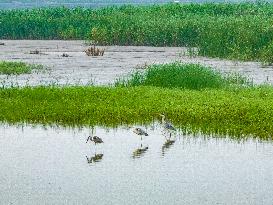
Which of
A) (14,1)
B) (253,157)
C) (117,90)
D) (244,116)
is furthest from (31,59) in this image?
(14,1)

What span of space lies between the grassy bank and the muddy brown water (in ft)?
2.79

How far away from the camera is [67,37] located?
42.9m

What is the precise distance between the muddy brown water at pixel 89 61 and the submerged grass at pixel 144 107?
2735 millimetres

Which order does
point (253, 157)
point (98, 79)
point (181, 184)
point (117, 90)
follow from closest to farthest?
point (181, 184) → point (253, 157) → point (117, 90) → point (98, 79)

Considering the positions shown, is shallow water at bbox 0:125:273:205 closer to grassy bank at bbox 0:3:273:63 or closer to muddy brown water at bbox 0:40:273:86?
muddy brown water at bbox 0:40:273:86

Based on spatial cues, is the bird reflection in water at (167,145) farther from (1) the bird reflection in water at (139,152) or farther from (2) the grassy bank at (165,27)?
(2) the grassy bank at (165,27)

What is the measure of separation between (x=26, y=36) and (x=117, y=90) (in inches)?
950

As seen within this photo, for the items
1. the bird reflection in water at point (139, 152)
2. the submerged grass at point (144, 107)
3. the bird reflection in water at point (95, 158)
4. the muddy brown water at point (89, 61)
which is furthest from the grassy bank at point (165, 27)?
the bird reflection in water at point (95, 158)

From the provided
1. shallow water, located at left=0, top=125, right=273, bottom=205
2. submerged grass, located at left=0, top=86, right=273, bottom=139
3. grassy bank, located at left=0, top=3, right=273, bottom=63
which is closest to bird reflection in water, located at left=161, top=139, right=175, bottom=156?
shallow water, located at left=0, top=125, right=273, bottom=205

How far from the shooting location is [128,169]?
1345cm

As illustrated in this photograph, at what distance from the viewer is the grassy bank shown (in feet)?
101

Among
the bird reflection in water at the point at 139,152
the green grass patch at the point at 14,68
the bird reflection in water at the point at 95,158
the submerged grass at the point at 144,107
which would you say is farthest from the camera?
the green grass patch at the point at 14,68

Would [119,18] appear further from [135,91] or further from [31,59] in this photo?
[135,91]

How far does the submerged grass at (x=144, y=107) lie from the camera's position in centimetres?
1695
